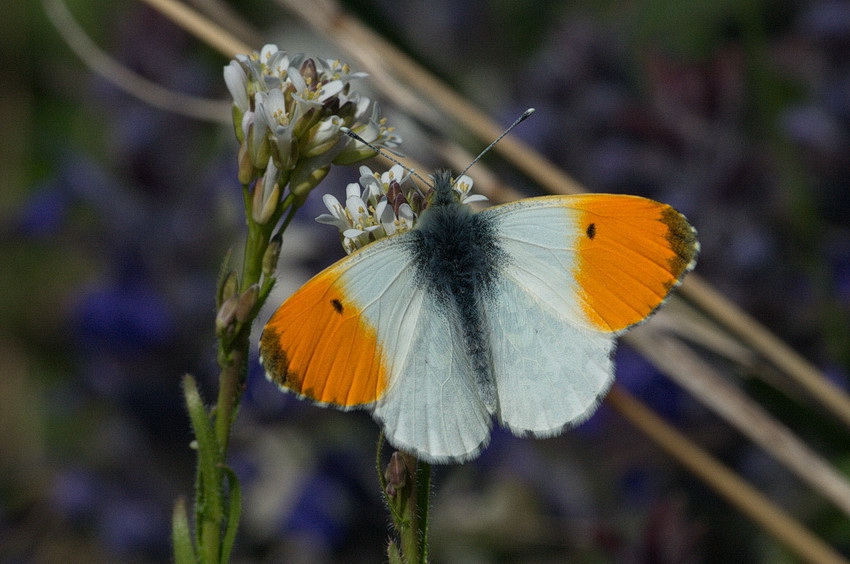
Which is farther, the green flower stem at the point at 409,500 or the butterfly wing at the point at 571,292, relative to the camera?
the butterfly wing at the point at 571,292

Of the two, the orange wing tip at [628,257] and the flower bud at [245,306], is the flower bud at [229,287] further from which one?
the orange wing tip at [628,257]

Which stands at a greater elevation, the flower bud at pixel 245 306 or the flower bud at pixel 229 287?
the flower bud at pixel 229 287

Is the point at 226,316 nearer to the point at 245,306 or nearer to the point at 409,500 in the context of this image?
the point at 245,306

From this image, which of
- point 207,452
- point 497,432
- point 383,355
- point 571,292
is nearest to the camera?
point 207,452

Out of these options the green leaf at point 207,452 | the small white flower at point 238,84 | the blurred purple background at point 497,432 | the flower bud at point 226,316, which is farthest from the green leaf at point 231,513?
the blurred purple background at point 497,432

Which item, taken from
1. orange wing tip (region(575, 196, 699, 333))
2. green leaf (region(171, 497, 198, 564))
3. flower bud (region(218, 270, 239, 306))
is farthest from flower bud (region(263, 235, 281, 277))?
orange wing tip (region(575, 196, 699, 333))

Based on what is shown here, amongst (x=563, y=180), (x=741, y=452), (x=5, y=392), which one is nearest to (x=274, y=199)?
(x=563, y=180)

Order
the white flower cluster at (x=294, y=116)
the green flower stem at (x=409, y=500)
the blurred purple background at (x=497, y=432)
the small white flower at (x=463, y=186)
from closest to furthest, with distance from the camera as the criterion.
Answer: the green flower stem at (x=409, y=500)
the white flower cluster at (x=294, y=116)
the small white flower at (x=463, y=186)
the blurred purple background at (x=497, y=432)

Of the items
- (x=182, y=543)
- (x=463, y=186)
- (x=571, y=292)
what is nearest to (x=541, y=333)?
(x=571, y=292)
